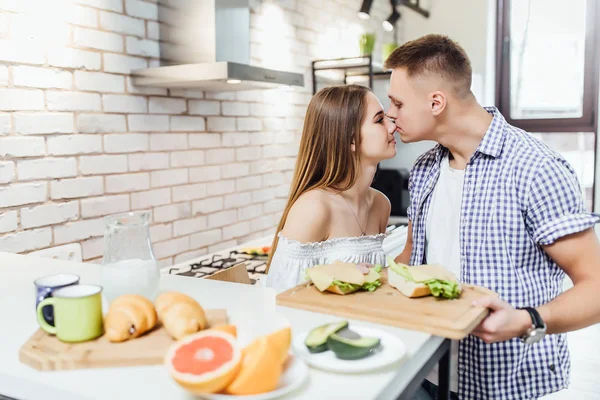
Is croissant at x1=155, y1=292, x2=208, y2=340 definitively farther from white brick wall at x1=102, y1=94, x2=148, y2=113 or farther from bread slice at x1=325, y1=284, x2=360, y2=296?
white brick wall at x1=102, y1=94, x2=148, y2=113

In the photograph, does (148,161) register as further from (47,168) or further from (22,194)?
(22,194)

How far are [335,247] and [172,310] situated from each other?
3.06 ft

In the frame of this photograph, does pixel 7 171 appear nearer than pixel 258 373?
No

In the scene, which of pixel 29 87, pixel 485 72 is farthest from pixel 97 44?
pixel 485 72

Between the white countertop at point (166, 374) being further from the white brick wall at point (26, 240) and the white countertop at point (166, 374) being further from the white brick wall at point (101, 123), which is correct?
the white brick wall at point (101, 123)

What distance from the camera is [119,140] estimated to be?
2342 mm

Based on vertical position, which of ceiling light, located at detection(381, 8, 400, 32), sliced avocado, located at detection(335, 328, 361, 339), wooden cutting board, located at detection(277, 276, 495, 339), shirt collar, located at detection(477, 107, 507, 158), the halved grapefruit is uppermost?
ceiling light, located at detection(381, 8, 400, 32)

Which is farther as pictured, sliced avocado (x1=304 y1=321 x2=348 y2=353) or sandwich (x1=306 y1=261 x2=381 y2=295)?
sandwich (x1=306 y1=261 x2=381 y2=295)

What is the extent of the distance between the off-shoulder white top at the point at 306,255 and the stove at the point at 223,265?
1.64 ft

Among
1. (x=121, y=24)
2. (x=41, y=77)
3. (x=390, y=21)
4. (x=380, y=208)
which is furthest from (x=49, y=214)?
(x=390, y=21)

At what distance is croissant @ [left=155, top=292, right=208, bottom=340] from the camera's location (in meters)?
0.98

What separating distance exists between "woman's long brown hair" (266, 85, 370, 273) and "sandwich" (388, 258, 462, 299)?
28.6 inches

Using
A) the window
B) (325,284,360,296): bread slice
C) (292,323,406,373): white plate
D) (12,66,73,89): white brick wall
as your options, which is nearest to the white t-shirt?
(325,284,360,296): bread slice

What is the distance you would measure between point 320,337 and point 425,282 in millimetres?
325
